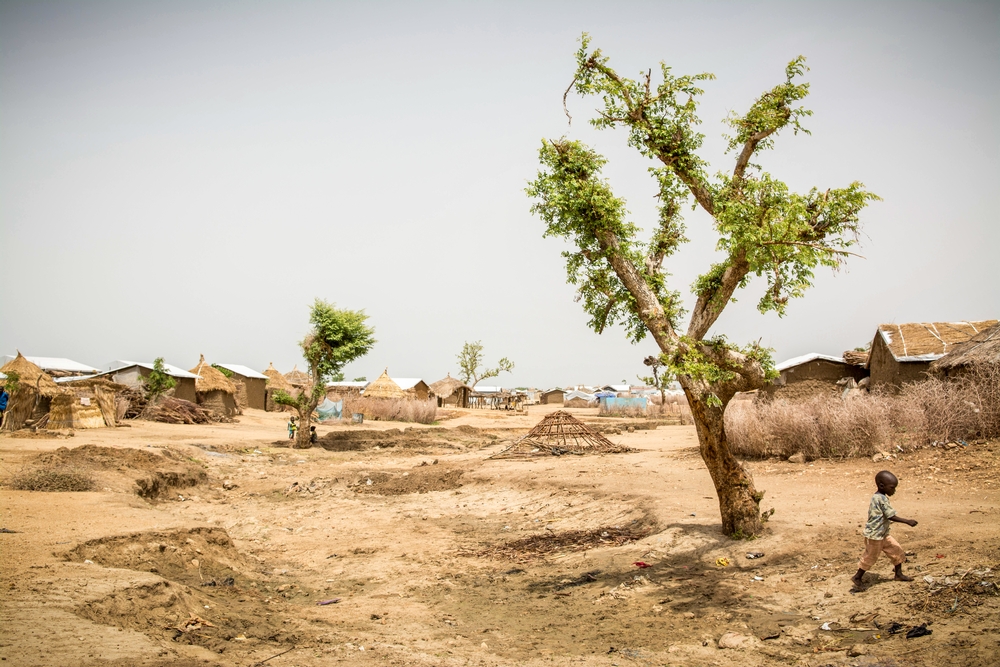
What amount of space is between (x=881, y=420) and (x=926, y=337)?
26.7ft

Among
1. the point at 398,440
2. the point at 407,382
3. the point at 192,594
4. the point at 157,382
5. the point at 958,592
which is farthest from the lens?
the point at 407,382

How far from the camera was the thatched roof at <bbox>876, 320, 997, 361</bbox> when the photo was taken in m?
17.9

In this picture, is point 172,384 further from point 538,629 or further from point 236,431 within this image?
point 538,629

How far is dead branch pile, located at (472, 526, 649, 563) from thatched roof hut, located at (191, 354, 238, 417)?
26012 mm

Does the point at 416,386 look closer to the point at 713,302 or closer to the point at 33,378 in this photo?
the point at 33,378

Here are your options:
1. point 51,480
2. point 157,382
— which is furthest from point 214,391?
point 51,480

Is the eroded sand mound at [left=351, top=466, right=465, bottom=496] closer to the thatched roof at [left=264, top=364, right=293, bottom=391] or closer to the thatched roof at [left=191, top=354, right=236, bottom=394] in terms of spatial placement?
the thatched roof at [left=191, top=354, right=236, bottom=394]

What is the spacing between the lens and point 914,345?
60.0ft

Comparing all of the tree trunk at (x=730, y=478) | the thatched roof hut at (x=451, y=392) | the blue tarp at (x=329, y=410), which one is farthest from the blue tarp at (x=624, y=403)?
the tree trunk at (x=730, y=478)

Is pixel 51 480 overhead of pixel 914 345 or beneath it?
beneath

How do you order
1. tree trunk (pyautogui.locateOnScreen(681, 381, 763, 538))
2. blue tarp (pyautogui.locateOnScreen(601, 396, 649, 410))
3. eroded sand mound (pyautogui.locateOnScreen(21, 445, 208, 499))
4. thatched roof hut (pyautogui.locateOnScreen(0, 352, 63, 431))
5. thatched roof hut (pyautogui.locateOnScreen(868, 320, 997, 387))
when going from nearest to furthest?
tree trunk (pyautogui.locateOnScreen(681, 381, 763, 538))
eroded sand mound (pyautogui.locateOnScreen(21, 445, 208, 499))
thatched roof hut (pyautogui.locateOnScreen(868, 320, 997, 387))
thatched roof hut (pyautogui.locateOnScreen(0, 352, 63, 431))
blue tarp (pyautogui.locateOnScreen(601, 396, 649, 410))

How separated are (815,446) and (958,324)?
30.6ft

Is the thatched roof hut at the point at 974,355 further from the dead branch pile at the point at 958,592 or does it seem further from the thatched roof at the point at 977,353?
the dead branch pile at the point at 958,592

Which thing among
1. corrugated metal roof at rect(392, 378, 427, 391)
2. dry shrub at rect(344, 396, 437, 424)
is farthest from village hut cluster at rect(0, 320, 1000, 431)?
corrugated metal roof at rect(392, 378, 427, 391)
